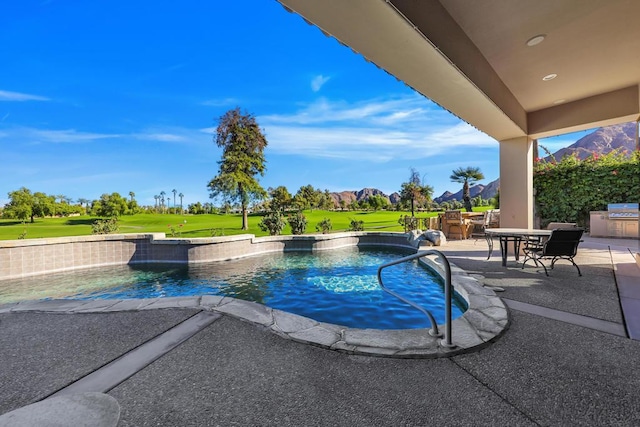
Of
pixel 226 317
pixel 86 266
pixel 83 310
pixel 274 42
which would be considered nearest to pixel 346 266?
pixel 226 317

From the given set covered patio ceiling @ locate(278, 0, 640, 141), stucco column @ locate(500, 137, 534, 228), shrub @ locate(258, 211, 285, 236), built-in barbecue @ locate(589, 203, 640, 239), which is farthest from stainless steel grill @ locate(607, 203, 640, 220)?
shrub @ locate(258, 211, 285, 236)

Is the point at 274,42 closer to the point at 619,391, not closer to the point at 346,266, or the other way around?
the point at 346,266

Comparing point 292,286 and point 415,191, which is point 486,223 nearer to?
point 292,286

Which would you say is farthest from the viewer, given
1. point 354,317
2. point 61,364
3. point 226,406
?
point 354,317

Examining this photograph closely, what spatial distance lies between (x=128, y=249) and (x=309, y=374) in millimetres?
9682

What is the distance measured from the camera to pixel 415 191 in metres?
24.1

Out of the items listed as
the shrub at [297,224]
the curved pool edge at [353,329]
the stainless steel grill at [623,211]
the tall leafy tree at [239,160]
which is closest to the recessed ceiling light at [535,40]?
the curved pool edge at [353,329]

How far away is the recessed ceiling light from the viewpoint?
142 inches

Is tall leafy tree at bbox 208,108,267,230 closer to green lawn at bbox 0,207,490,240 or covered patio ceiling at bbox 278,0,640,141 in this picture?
green lawn at bbox 0,207,490,240

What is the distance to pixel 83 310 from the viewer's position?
10.5ft

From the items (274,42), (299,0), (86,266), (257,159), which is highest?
(274,42)

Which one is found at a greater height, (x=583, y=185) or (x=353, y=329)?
(x=583, y=185)

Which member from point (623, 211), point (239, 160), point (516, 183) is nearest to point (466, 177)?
point (623, 211)

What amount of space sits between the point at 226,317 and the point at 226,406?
1.38 m
